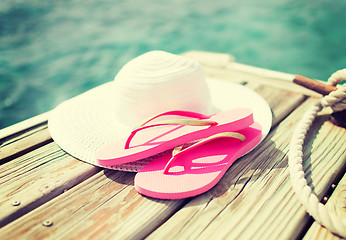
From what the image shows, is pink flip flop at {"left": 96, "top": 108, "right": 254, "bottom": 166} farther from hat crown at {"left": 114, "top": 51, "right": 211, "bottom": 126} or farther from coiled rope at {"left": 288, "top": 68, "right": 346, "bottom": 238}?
coiled rope at {"left": 288, "top": 68, "right": 346, "bottom": 238}

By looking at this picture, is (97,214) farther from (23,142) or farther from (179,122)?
(23,142)

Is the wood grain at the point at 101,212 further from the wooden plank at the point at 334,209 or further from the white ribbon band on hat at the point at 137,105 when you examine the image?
the wooden plank at the point at 334,209

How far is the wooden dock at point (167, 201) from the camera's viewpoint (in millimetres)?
727

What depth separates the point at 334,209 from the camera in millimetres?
760

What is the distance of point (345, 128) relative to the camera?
1.11m

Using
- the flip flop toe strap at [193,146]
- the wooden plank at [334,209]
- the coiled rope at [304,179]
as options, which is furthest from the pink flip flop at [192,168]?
the wooden plank at [334,209]

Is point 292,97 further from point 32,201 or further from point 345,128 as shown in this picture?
point 32,201

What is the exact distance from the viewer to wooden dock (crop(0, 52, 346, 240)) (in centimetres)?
73

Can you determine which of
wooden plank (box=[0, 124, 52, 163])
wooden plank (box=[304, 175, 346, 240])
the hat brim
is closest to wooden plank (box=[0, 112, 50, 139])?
wooden plank (box=[0, 124, 52, 163])

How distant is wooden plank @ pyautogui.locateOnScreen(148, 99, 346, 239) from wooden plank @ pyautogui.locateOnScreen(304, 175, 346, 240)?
1.0 inches

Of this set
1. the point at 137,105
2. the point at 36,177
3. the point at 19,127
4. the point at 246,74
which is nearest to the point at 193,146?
the point at 137,105

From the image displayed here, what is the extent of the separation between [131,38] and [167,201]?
14.7 feet

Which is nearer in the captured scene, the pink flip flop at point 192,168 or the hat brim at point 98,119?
the pink flip flop at point 192,168

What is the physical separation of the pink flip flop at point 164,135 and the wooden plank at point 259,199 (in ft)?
0.46
